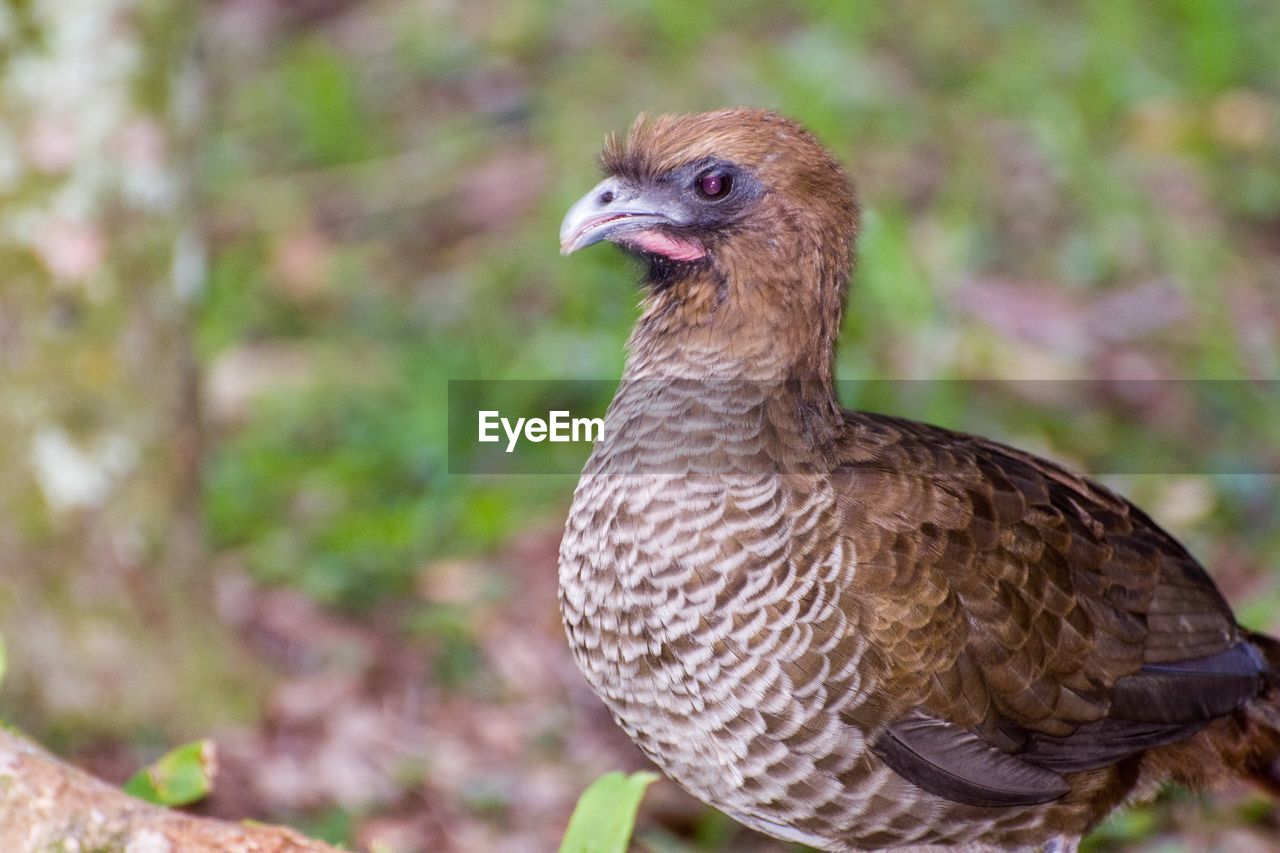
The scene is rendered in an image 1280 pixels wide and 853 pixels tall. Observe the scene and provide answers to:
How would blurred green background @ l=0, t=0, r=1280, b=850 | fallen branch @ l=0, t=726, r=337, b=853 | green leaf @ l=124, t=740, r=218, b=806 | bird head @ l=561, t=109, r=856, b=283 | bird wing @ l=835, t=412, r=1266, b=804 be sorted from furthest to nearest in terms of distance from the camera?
blurred green background @ l=0, t=0, r=1280, b=850 < green leaf @ l=124, t=740, r=218, b=806 < bird head @ l=561, t=109, r=856, b=283 < bird wing @ l=835, t=412, r=1266, b=804 < fallen branch @ l=0, t=726, r=337, b=853

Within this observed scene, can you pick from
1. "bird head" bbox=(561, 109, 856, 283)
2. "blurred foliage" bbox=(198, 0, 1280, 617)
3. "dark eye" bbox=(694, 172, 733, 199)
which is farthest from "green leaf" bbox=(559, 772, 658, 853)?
"blurred foliage" bbox=(198, 0, 1280, 617)

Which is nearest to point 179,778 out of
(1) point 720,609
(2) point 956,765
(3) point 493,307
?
(1) point 720,609

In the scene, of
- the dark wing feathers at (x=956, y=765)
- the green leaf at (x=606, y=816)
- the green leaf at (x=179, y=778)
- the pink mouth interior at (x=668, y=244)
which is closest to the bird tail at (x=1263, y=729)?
the dark wing feathers at (x=956, y=765)

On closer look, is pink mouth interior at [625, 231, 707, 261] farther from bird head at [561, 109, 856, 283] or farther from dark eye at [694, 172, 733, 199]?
dark eye at [694, 172, 733, 199]

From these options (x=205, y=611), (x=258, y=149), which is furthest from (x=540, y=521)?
(x=258, y=149)

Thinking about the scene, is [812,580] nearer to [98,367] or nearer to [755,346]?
[755,346]

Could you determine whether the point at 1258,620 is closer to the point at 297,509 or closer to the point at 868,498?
the point at 868,498

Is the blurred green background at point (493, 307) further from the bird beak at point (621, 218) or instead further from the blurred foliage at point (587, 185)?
the bird beak at point (621, 218)
